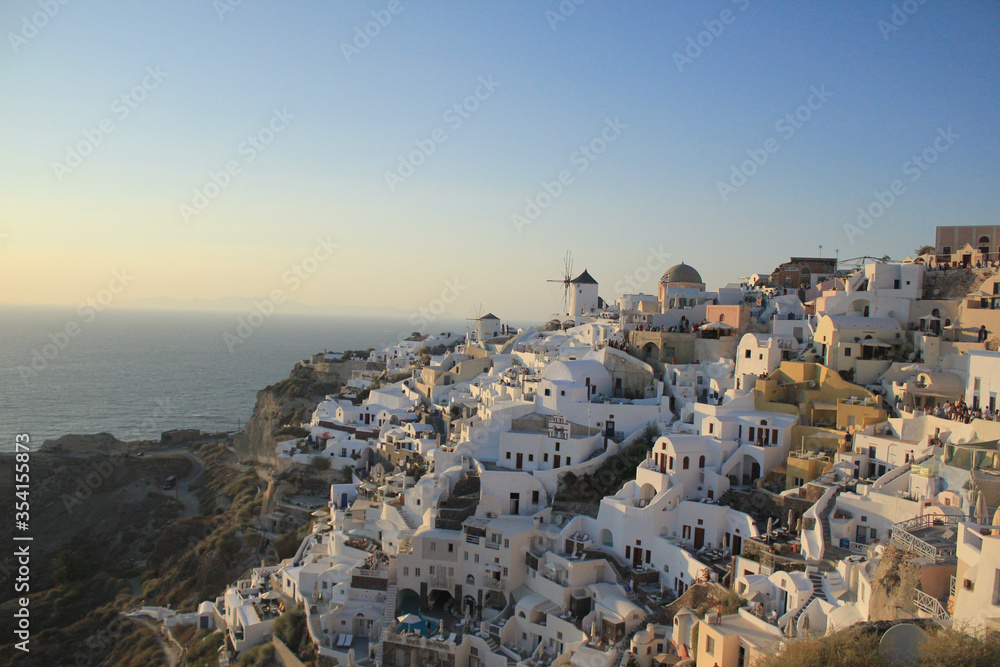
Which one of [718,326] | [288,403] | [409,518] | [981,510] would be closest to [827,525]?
[981,510]

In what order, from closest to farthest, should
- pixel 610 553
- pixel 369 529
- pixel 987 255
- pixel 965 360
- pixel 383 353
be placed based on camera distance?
1. pixel 610 553
2. pixel 965 360
3. pixel 369 529
4. pixel 987 255
5. pixel 383 353

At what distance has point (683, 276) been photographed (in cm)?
3716

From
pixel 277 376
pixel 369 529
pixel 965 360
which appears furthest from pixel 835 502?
pixel 277 376

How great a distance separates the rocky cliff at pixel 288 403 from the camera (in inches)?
1617

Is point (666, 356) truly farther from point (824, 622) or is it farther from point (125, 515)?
point (125, 515)

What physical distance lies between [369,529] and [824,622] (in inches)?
566

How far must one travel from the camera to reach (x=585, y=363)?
2647 centimetres

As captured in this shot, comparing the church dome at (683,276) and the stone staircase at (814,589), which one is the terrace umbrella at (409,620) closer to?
the stone staircase at (814,589)

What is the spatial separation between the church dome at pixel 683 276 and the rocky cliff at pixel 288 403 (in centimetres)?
1993

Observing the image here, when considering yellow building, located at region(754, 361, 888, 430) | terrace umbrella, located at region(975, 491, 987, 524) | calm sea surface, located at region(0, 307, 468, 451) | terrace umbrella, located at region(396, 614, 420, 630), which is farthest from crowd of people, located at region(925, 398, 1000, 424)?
calm sea surface, located at region(0, 307, 468, 451)

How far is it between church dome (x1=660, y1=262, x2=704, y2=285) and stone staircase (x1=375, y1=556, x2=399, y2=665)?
22199 millimetres

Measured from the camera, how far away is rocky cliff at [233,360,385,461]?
135 ft

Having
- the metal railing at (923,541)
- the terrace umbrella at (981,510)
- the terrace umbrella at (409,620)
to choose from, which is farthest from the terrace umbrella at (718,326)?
the terrace umbrella at (409,620)

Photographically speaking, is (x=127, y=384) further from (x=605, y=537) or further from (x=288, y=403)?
(x=605, y=537)
